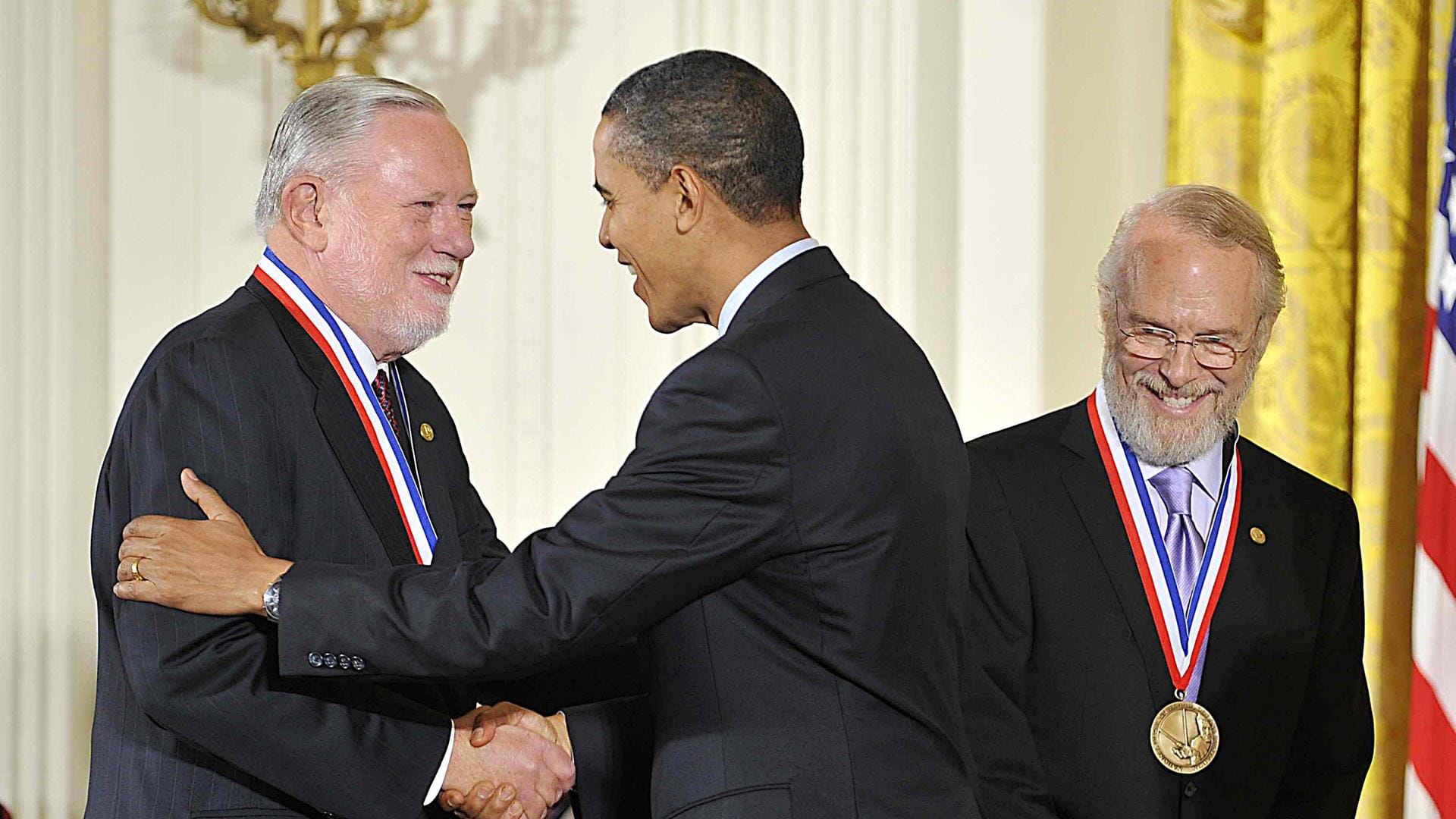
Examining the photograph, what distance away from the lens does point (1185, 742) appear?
296cm

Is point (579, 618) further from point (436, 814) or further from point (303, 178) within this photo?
point (303, 178)

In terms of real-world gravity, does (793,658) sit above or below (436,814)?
above

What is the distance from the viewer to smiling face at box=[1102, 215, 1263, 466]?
3.12 metres

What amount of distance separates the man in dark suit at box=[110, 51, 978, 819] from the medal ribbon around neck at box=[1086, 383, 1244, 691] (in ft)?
2.19

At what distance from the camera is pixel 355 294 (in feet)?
9.43

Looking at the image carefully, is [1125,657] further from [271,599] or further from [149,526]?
[149,526]

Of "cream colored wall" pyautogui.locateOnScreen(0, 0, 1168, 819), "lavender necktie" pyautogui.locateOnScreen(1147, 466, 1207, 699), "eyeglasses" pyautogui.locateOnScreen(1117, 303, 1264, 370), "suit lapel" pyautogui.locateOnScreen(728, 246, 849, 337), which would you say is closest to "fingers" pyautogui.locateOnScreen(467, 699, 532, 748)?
"suit lapel" pyautogui.locateOnScreen(728, 246, 849, 337)

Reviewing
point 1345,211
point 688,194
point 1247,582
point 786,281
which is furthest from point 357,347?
point 1345,211

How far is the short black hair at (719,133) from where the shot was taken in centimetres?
252

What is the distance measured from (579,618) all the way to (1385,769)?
2.61 meters

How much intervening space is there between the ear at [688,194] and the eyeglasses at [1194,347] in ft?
3.38

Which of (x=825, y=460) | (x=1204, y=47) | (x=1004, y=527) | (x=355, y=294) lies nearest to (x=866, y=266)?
(x=1204, y=47)

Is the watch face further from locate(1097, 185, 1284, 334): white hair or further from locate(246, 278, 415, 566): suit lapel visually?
locate(1097, 185, 1284, 334): white hair

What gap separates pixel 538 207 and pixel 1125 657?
244cm
